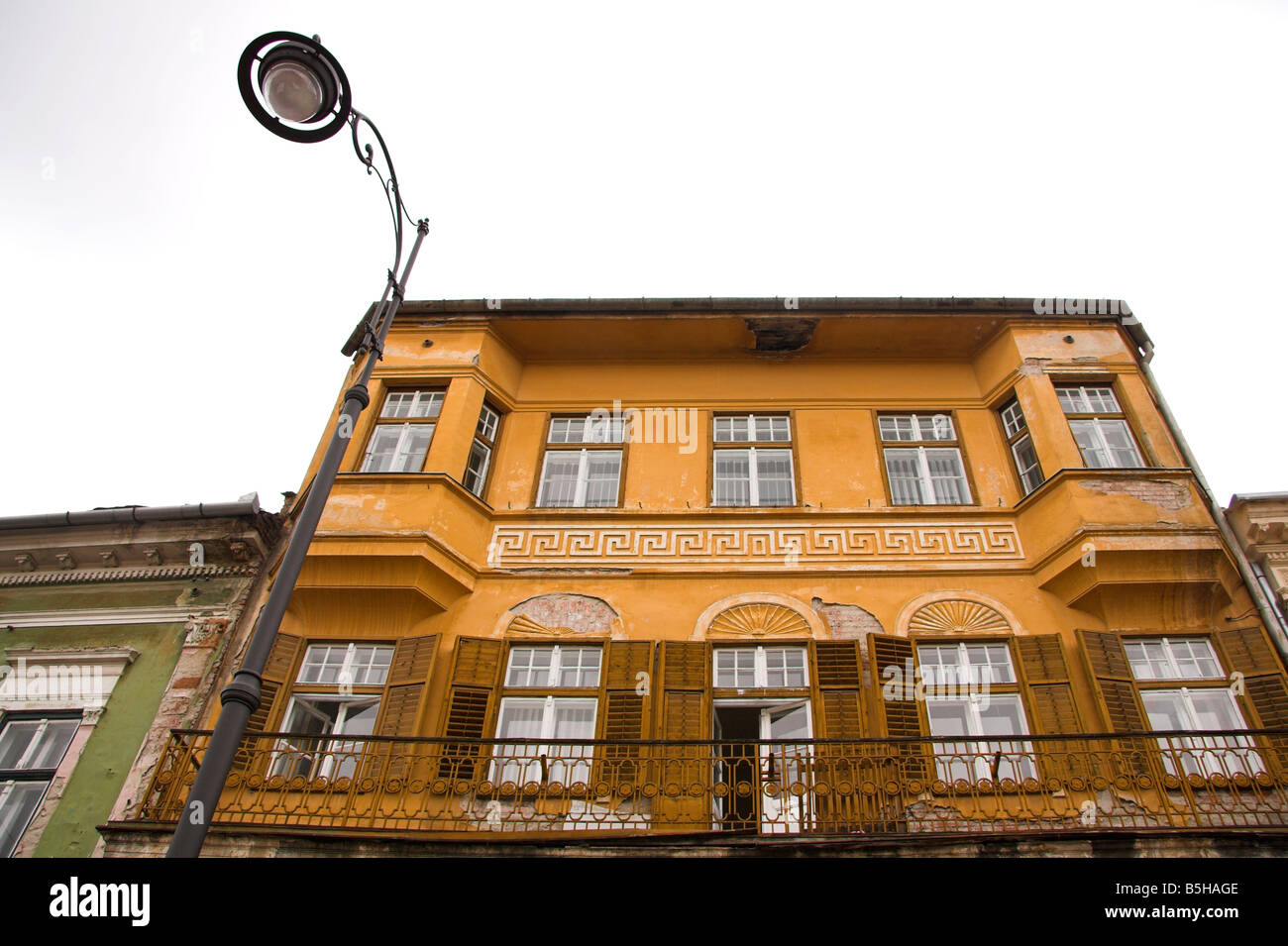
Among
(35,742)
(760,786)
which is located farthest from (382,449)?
(760,786)

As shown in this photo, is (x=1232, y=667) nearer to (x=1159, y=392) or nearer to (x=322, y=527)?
(x=1159, y=392)

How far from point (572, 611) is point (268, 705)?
3463mm

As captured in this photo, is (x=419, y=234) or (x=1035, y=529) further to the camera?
(x=1035, y=529)

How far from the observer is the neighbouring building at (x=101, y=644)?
32.6 feet

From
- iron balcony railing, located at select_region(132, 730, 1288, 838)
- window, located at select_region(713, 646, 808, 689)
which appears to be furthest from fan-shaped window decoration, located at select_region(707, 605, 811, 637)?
iron balcony railing, located at select_region(132, 730, 1288, 838)

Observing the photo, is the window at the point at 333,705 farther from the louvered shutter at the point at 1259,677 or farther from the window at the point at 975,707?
the louvered shutter at the point at 1259,677

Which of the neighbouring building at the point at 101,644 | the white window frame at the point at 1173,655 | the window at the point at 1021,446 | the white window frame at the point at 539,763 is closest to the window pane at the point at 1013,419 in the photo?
the window at the point at 1021,446

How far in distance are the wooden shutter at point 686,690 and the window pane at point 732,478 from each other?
2.52 meters

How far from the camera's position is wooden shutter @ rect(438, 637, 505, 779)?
368 inches

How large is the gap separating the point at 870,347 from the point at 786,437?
214cm

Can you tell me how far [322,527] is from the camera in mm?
11359

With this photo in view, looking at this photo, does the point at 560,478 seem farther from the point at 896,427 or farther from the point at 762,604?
the point at 896,427
